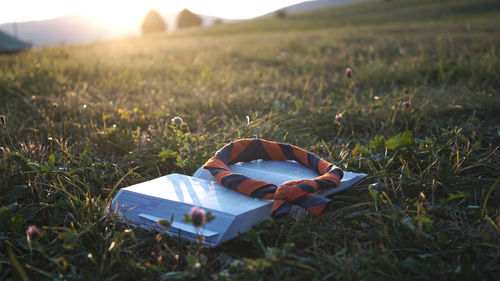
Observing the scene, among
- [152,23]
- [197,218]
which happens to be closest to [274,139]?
[197,218]

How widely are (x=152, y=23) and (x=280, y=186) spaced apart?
5546 cm

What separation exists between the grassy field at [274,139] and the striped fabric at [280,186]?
9cm

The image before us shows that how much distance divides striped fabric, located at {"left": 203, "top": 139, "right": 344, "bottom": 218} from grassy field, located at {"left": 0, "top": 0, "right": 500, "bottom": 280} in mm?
88

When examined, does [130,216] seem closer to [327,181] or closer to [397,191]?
[327,181]

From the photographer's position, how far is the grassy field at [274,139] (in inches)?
46.9

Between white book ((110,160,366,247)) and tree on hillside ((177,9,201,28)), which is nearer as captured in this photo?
white book ((110,160,366,247))

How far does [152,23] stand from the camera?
52.4 metres

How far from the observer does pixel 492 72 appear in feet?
12.9

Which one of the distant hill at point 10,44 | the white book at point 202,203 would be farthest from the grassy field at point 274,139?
the distant hill at point 10,44

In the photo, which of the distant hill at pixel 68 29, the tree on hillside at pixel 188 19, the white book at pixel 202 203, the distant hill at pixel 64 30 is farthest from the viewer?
the distant hill at pixel 64 30

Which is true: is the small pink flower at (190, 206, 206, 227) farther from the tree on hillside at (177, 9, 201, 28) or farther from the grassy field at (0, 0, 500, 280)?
the tree on hillside at (177, 9, 201, 28)

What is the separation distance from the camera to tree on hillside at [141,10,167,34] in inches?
2046

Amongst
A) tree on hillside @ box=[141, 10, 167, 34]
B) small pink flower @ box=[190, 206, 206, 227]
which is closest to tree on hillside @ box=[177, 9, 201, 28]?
tree on hillside @ box=[141, 10, 167, 34]

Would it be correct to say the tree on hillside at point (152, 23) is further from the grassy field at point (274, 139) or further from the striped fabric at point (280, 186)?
the striped fabric at point (280, 186)
